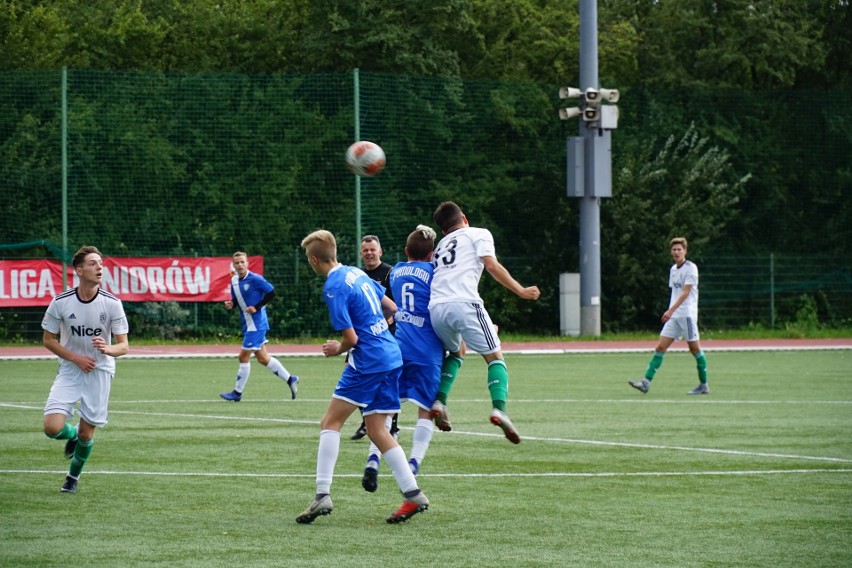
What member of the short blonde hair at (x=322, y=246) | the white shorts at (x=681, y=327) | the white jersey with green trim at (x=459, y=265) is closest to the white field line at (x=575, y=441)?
the white jersey with green trim at (x=459, y=265)

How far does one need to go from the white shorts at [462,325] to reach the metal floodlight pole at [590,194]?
21613mm

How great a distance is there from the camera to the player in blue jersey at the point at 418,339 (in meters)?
10.2

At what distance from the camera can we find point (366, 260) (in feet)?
45.5

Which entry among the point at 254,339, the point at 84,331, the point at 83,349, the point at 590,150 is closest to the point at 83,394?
the point at 83,349

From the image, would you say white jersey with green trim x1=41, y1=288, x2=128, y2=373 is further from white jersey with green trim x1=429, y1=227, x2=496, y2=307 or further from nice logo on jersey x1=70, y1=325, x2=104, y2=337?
white jersey with green trim x1=429, y1=227, x2=496, y2=307

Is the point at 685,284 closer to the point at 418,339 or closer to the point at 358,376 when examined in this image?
the point at 418,339

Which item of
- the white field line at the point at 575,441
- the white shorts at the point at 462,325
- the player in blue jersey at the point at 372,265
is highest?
the player in blue jersey at the point at 372,265

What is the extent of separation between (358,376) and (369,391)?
0.12 meters

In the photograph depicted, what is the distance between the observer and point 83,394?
10219 mm

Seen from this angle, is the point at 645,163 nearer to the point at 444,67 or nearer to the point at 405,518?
the point at 444,67

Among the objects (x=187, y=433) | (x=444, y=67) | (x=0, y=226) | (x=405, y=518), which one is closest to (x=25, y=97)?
(x=0, y=226)

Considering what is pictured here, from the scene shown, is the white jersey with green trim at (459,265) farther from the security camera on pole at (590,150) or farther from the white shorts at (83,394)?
the security camera on pole at (590,150)

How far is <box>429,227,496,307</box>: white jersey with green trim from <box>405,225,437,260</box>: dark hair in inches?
3.5

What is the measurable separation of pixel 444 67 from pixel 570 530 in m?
31.8
